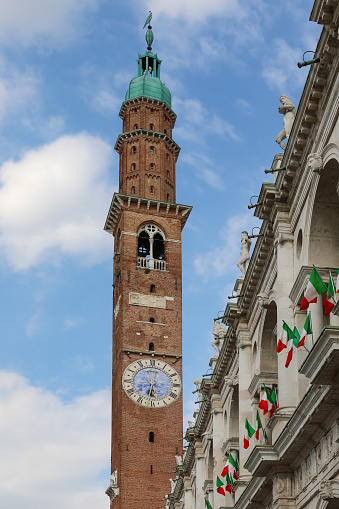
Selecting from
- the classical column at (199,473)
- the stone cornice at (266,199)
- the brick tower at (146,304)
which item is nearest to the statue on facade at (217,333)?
the classical column at (199,473)

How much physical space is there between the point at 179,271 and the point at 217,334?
118 ft

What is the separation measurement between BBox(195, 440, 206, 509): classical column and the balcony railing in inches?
1259

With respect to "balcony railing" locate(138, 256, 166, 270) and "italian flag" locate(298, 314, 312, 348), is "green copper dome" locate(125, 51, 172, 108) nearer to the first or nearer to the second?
"balcony railing" locate(138, 256, 166, 270)

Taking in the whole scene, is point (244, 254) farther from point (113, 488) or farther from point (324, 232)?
point (113, 488)

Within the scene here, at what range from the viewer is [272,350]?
37.9 m

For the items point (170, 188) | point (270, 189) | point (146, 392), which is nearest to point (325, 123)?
point (270, 189)

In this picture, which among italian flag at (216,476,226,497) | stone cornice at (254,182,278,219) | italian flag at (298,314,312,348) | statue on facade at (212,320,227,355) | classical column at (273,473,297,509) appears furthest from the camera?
statue on facade at (212,320,227,355)

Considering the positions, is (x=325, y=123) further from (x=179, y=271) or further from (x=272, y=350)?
(x=179, y=271)

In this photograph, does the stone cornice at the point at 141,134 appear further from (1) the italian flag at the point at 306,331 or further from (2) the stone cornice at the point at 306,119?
(1) the italian flag at the point at 306,331

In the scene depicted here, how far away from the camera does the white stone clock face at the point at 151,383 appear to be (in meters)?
79.7

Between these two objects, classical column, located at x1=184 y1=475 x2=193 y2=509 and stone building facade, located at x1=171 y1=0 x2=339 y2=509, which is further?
classical column, located at x1=184 y1=475 x2=193 y2=509

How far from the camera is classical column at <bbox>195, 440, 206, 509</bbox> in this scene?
5394cm

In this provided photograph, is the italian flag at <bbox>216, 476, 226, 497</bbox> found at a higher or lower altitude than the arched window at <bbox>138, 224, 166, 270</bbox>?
lower

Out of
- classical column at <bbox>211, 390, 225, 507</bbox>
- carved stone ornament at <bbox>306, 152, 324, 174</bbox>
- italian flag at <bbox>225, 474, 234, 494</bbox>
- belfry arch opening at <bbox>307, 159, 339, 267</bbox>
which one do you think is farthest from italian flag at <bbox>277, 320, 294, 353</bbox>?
classical column at <bbox>211, 390, 225, 507</bbox>
